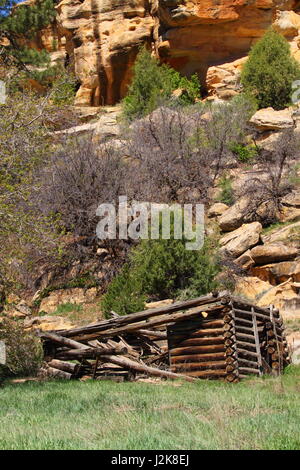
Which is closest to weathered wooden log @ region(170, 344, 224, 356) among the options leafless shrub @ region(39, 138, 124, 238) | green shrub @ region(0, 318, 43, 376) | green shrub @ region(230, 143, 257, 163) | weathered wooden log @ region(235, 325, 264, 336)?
weathered wooden log @ region(235, 325, 264, 336)

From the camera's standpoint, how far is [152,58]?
136 feet

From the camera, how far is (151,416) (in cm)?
766

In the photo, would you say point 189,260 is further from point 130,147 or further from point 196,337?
point 130,147

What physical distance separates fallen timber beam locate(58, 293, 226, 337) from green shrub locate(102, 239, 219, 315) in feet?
15.8

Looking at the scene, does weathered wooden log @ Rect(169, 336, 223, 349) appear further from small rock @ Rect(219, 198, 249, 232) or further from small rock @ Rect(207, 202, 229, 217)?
small rock @ Rect(207, 202, 229, 217)

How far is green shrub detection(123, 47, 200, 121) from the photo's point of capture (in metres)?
39.3

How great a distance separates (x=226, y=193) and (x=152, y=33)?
745 inches

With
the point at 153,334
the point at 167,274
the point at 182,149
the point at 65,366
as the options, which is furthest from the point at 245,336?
the point at 182,149

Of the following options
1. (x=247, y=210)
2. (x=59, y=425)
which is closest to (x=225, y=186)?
(x=247, y=210)

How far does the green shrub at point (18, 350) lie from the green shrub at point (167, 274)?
4.97m

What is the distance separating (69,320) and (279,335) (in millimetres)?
9300

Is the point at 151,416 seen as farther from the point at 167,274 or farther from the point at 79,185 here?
the point at 79,185

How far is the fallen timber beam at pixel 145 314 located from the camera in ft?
43.9

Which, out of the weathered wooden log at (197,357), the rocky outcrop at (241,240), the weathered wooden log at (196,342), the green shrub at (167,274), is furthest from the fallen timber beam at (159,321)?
the rocky outcrop at (241,240)
